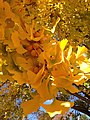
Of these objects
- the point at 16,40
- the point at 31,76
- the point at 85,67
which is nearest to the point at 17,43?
the point at 16,40

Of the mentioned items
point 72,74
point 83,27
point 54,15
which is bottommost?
point 72,74

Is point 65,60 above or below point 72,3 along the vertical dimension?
below

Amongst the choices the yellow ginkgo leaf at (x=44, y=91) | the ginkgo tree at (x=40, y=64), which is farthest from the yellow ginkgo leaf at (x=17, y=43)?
the yellow ginkgo leaf at (x=44, y=91)

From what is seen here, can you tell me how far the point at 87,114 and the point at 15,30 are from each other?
507cm

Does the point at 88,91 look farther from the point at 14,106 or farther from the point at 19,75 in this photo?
the point at 19,75

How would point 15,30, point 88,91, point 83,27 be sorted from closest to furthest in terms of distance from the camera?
point 15,30 → point 83,27 → point 88,91

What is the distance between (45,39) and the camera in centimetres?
97

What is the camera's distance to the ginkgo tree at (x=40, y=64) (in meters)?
0.88

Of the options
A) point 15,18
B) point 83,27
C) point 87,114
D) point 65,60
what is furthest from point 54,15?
point 87,114

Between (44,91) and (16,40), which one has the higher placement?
(16,40)

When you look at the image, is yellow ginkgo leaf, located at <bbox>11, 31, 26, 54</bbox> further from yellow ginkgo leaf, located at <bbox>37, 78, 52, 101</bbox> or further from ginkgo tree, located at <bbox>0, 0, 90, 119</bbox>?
yellow ginkgo leaf, located at <bbox>37, 78, 52, 101</bbox>

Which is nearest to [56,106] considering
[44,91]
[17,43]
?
[44,91]

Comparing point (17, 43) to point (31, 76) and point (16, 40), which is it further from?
point (31, 76)

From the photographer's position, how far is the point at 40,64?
91cm
